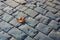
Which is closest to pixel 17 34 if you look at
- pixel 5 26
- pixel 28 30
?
pixel 28 30

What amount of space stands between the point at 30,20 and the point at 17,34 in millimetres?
530

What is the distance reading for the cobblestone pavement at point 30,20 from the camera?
115 inches

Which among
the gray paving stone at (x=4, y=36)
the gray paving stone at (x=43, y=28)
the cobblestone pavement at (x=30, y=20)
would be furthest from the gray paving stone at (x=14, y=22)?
the gray paving stone at (x=43, y=28)

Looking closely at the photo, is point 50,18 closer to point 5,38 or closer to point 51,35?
point 51,35

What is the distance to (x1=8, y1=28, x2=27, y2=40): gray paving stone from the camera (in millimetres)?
2851

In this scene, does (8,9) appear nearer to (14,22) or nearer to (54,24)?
(14,22)

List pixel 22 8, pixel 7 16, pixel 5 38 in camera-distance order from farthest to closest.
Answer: pixel 22 8 < pixel 7 16 < pixel 5 38

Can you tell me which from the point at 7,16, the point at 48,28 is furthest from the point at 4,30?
the point at 48,28

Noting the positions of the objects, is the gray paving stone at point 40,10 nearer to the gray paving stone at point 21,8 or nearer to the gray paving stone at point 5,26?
the gray paving stone at point 21,8

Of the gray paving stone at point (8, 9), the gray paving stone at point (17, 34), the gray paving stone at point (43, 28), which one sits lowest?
the gray paving stone at point (17, 34)

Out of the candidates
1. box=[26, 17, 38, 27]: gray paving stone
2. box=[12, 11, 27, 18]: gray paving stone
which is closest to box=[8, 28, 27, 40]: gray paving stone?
box=[26, 17, 38, 27]: gray paving stone

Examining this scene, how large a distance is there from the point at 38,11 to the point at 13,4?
70cm

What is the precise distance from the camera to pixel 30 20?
A: 3.27 meters

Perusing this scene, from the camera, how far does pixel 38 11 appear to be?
355 cm
